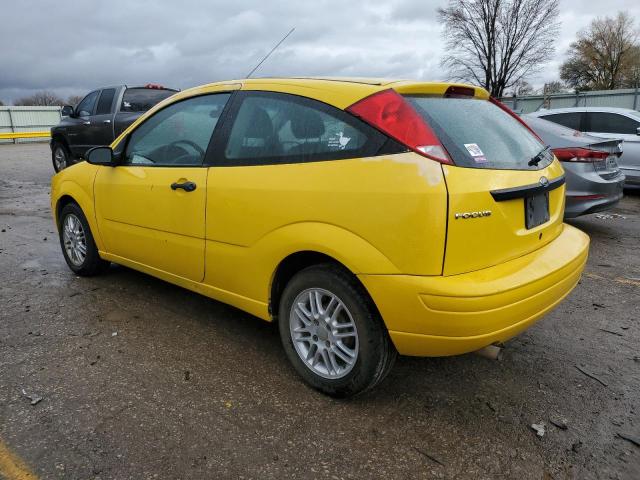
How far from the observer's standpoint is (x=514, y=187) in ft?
8.18

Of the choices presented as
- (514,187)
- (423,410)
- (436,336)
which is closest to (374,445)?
(423,410)

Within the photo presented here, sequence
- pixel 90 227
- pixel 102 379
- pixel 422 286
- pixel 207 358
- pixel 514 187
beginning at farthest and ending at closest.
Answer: pixel 90 227
pixel 207 358
pixel 102 379
pixel 514 187
pixel 422 286

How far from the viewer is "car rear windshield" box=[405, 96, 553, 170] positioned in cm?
242

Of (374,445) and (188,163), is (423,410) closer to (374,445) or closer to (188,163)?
(374,445)

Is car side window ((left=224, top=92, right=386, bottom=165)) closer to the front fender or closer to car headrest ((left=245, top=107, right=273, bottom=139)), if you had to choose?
car headrest ((left=245, top=107, right=273, bottom=139))

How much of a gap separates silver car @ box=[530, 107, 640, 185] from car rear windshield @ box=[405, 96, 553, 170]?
6827 mm

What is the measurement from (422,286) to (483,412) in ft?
2.83

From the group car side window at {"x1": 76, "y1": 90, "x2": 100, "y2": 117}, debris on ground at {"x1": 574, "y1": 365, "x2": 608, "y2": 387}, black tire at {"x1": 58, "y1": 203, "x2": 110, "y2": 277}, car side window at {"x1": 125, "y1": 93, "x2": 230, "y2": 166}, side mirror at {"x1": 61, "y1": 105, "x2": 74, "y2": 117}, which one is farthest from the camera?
side mirror at {"x1": 61, "y1": 105, "x2": 74, "y2": 117}

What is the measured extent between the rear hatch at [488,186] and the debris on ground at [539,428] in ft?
2.71

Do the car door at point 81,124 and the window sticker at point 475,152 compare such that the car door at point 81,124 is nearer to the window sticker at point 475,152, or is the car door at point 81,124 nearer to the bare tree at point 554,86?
the window sticker at point 475,152

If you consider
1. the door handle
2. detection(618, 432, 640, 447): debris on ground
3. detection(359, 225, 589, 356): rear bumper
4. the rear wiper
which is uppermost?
the rear wiper

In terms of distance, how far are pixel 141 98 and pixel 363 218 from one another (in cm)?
920

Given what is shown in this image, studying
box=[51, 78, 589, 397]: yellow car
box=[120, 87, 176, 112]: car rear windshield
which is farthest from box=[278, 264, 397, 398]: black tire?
box=[120, 87, 176, 112]: car rear windshield

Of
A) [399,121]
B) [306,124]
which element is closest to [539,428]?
[399,121]
